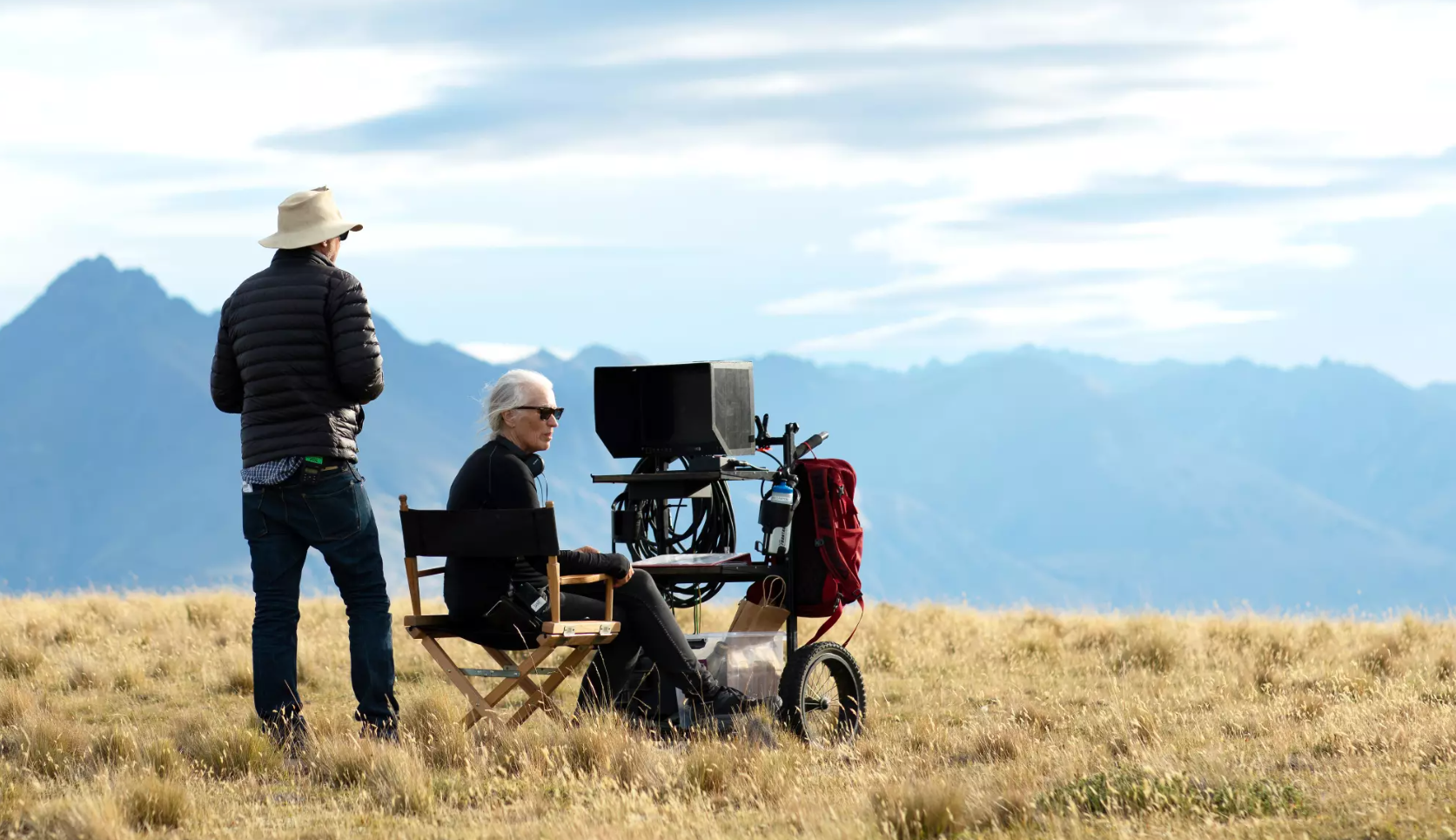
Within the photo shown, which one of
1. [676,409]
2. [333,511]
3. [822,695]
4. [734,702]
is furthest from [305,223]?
[822,695]

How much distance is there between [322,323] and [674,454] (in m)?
1.89

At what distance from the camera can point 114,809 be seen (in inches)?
186

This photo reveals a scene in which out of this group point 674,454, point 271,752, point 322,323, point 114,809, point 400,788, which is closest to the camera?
point 114,809

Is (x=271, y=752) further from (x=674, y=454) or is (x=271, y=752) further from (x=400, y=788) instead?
(x=674, y=454)

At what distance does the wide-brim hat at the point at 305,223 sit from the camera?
647 cm

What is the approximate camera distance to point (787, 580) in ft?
22.5

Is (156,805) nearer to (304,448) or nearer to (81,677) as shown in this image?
(304,448)

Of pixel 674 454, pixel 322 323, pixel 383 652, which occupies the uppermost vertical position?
pixel 322 323

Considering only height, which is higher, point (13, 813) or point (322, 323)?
point (322, 323)

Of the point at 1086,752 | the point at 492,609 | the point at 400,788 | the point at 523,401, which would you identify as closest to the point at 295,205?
the point at 523,401

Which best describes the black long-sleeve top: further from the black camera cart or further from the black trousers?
the black camera cart

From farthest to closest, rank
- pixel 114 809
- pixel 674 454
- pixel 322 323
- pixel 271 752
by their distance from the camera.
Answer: pixel 674 454 → pixel 322 323 → pixel 271 752 → pixel 114 809

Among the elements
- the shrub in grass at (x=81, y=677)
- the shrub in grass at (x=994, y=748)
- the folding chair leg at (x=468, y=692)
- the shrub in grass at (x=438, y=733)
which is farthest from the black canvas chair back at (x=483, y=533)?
the shrub in grass at (x=81, y=677)

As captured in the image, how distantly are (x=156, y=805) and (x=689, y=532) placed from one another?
3.37 m
